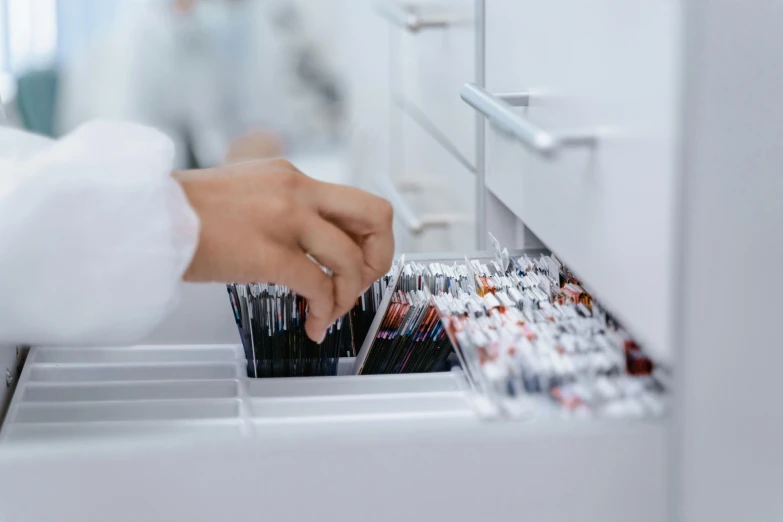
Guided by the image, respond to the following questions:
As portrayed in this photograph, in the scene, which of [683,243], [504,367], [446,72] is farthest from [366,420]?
[446,72]

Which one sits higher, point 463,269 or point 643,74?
point 643,74

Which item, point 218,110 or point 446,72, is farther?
point 218,110

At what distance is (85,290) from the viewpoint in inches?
17.8

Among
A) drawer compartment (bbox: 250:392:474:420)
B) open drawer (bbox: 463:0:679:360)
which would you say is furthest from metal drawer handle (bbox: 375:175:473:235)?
drawer compartment (bbox: 250:392:474:420)

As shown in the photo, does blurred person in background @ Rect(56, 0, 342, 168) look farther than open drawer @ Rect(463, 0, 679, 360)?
Yes

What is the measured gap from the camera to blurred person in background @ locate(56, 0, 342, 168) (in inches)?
79.6

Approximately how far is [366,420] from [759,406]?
196mm

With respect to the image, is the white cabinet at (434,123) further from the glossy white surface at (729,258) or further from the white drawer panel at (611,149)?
the glossy white surface at (729,258)

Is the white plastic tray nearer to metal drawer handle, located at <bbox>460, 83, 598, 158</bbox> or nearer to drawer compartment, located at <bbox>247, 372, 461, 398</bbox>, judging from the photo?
drawer compartment, located at <bbox>247, 372, 461, 398</bbox>

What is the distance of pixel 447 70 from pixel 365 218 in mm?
621

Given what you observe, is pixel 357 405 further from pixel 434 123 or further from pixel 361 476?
pixel 434 123

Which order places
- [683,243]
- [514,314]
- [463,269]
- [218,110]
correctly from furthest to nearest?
[218,110]
[463,269]
[514,314]
[683,243]

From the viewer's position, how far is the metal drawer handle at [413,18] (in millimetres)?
1140

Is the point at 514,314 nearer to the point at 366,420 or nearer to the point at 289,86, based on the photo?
the point at 366,420
